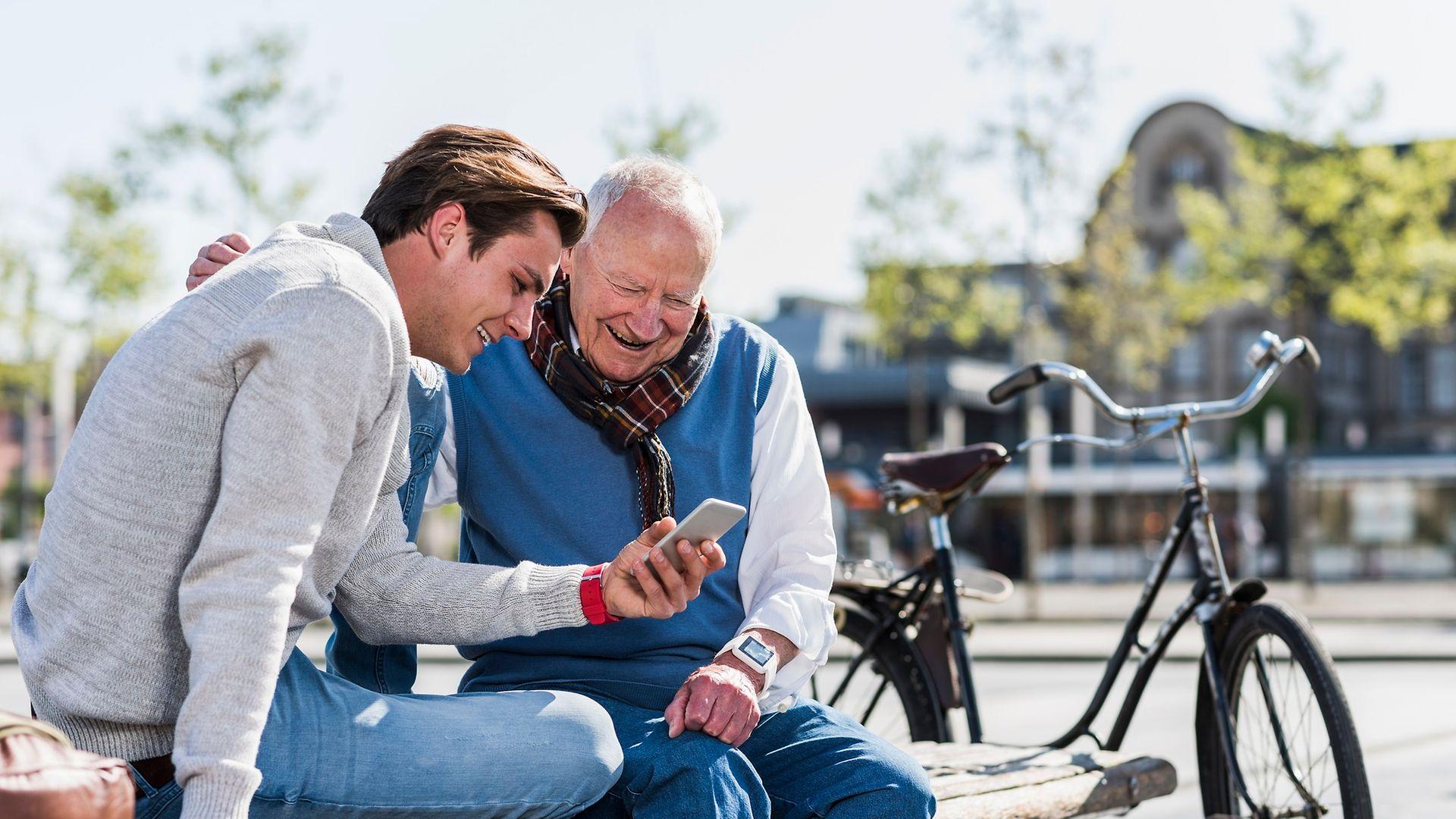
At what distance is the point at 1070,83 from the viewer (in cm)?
1830

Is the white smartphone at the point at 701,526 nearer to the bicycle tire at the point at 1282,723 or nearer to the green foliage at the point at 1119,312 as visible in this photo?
the bicycle tire at the point at 1282,723

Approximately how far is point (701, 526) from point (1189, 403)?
6.71ft

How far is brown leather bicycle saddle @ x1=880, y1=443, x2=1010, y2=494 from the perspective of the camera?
4.21 meters

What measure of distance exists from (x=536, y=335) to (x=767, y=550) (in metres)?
0.61

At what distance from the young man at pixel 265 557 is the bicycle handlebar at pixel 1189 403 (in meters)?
2.03

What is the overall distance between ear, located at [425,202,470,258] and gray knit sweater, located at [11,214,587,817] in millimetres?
263

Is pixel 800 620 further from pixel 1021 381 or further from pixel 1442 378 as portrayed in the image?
pixel 1442 378

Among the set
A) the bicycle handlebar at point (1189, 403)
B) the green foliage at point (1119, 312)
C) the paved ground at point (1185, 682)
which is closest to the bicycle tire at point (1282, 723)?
the paved ground at point (1185, 682)

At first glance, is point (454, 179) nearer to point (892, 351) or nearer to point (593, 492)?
point (593, 492)

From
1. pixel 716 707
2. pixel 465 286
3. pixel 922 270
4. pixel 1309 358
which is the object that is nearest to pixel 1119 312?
pixel 922 270

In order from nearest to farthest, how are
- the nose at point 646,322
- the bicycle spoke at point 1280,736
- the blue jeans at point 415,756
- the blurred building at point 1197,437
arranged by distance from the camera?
the blue jeans at point 415,756, the nose at point 646,322, the bicycle spoke at point 1280,736, the blurred building at point 1197,437

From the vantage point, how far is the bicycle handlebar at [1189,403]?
3896mm

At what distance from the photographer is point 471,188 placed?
2279 millimetres

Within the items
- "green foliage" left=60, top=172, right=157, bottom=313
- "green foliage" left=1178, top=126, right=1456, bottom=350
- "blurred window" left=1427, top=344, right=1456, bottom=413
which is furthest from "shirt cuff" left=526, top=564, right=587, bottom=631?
"blurred window" left=1427, top=344, right=1456, bottom=413
